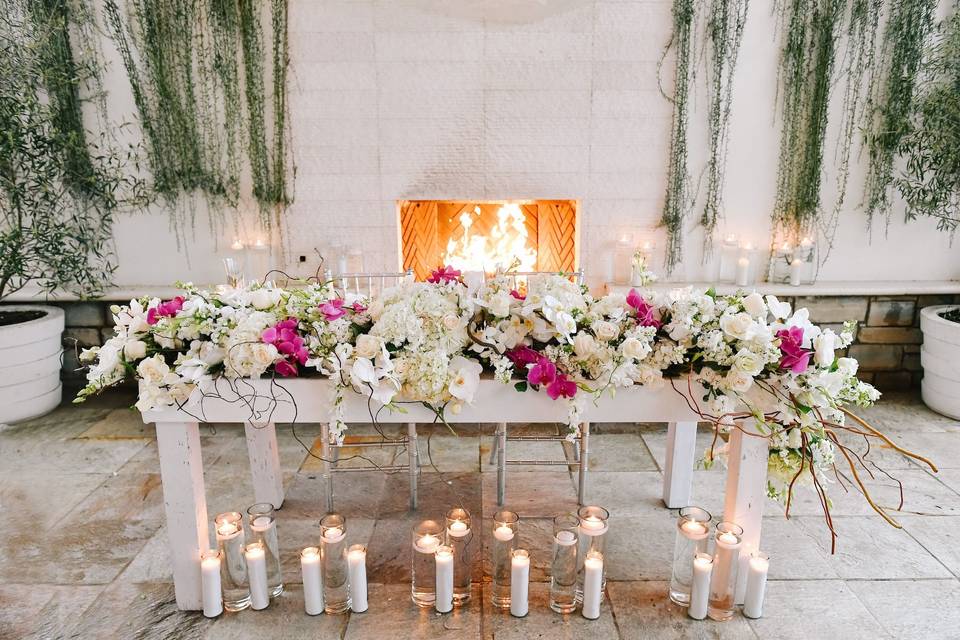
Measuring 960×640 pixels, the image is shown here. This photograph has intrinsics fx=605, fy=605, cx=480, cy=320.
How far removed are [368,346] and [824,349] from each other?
4.18 feet

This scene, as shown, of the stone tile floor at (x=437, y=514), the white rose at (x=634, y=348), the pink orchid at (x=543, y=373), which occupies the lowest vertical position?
the stone tile floor at (x=437, y=514)

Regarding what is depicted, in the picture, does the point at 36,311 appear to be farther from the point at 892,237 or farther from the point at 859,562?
the point at 892,237

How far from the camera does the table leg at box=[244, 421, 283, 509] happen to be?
8.43 feet

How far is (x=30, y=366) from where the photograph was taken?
361 cm

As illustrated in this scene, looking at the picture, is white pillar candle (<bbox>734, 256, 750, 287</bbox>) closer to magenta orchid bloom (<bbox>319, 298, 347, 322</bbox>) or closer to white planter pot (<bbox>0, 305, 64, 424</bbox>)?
magenta orchid bloom (<bbox>319, 298, 347, 322</bbox>)

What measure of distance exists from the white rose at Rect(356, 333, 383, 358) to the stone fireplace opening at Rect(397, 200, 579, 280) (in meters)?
2.44

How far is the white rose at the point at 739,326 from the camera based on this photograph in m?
1.69

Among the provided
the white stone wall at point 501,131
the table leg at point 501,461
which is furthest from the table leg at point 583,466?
the white stone wall at point 501,131

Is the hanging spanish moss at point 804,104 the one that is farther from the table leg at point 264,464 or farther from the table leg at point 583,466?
the table leg at point 264,464

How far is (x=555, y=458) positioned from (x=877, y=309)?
2457 mm

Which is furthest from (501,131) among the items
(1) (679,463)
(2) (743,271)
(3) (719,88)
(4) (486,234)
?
(1) (679,463)

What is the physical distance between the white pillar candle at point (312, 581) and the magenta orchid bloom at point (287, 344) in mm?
622

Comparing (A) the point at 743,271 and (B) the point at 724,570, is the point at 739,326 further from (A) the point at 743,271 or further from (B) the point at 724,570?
(A) the point at 743,271

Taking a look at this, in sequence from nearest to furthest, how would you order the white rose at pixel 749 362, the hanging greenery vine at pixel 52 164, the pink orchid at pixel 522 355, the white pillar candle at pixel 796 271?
the white rose at pixel 749 362, the pink orchid at pixel 522 355, the hanging greenery vine at pixel 52 164, the white pillar candle at pixel 796 271
